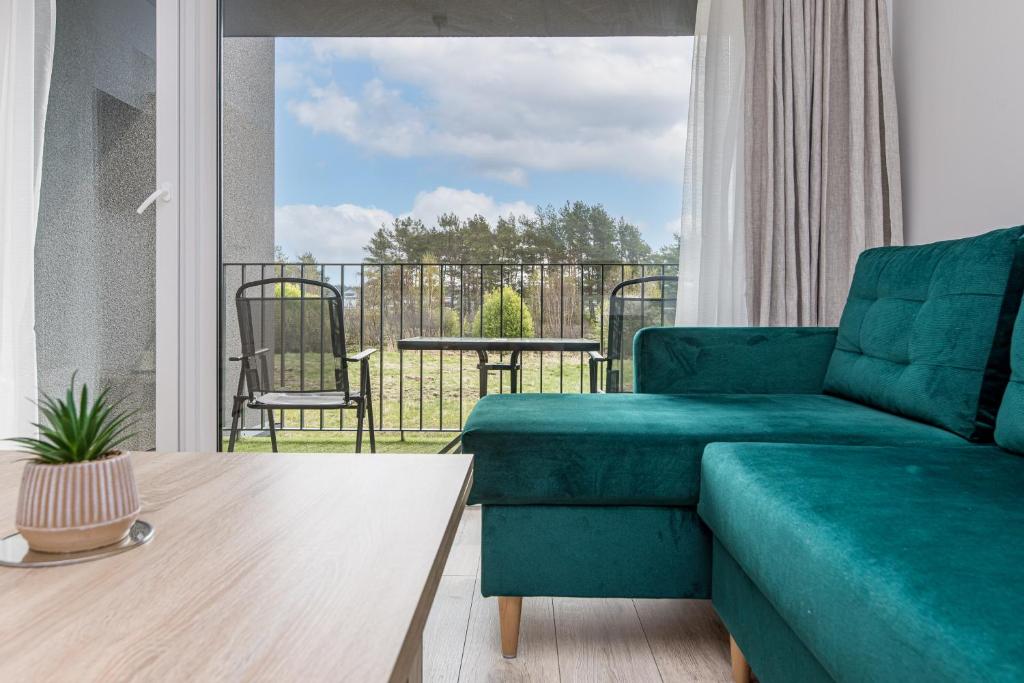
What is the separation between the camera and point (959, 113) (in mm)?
2453

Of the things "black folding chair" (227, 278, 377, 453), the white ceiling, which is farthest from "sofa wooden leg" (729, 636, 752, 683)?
the white ceiling

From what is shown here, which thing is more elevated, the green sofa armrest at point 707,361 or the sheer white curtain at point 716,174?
the sheer white curtain at point 716,174

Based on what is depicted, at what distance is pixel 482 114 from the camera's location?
3.71 metres

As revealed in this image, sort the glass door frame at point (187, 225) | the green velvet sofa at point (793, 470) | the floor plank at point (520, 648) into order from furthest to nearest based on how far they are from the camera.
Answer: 1. the glass door frame at point (187, 225)
2. the floor plank at point (520, 648)
3. the green velvet sofa at point (793, 470)

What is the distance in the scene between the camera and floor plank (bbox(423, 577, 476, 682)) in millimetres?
1483

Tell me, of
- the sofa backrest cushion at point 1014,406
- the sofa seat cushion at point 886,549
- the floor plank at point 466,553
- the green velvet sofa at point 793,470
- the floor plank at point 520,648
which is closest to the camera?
the sofa seat cushion at point 886,549

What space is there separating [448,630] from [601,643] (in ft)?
1.17

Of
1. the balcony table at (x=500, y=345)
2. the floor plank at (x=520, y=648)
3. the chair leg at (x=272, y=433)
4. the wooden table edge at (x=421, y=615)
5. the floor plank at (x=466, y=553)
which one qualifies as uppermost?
the balcony table at (x=500, y=345)

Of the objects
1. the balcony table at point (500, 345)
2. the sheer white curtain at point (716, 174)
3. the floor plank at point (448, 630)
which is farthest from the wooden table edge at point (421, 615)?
the sheer white curtain at point (716, 174)

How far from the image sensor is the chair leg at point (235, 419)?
284 centimetres

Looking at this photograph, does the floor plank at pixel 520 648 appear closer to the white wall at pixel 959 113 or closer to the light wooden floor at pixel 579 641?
the light wooden floor at pixel 579 641

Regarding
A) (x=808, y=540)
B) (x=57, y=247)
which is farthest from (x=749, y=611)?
(x=57, y=247)

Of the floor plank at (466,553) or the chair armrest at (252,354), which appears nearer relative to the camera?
the floor plank at (466,553)

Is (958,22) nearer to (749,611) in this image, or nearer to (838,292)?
(838,292)
